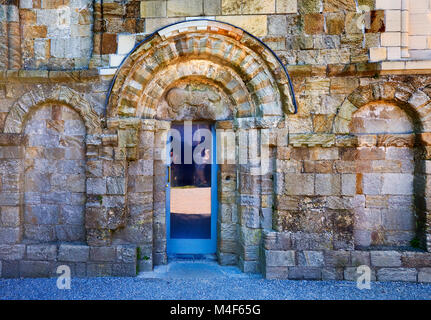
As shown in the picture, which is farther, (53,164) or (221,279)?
(53,164)

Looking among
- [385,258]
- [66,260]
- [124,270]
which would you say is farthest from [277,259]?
[66,260]

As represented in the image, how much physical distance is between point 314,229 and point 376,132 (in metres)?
1.71

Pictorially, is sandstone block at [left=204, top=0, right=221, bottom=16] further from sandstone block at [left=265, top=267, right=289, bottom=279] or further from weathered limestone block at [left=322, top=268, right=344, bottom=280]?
weathered limestone block at [left=322, top=268, right=344, bottom=280]

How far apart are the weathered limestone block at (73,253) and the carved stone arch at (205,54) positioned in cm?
200

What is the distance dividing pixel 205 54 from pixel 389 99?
108 inches

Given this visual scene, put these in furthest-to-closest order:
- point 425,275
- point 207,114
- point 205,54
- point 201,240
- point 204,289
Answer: point 201,240 < point 207,114 < point 205,54 < point 425,275 < point 204,289

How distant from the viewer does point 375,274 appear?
390 centimetres

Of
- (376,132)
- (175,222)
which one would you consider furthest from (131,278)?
(376,132)

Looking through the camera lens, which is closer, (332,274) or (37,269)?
(332,274)

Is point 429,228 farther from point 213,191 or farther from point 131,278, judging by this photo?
point 131,278

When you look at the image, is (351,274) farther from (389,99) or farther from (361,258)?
A: (389,99)

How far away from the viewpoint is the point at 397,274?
388 centimetres

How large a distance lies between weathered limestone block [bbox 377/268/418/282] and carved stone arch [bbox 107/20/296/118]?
2651 mm

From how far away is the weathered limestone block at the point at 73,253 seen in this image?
4.01 m
